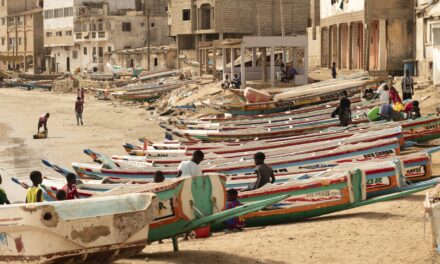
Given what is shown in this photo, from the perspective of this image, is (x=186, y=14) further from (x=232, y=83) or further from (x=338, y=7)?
(x=232, y=83)

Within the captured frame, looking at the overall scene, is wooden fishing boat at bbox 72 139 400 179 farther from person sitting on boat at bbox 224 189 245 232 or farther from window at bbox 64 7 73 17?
window at bbox 64 7 73 17

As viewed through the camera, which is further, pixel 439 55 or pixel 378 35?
pixel 378 35

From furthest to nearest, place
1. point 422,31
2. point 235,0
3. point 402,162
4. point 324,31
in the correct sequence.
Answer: point 235,0, point 324,31, point 422,31, point 402,162

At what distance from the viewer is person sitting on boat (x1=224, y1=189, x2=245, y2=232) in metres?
13.1

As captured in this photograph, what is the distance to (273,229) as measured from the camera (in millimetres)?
12742

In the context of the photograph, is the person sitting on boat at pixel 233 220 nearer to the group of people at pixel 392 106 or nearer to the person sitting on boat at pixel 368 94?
the group of people at pixel 392 106

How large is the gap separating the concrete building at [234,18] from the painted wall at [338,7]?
16442 millimetres

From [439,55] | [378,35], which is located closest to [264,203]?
[439,55]

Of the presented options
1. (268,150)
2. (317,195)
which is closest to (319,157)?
(268,150)

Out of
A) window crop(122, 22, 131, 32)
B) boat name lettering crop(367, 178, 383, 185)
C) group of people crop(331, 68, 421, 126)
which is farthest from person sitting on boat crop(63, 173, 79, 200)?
window crop(122, 22, 131, 32)

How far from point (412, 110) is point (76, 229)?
46.2 feet

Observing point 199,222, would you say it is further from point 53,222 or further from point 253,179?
point 253,179

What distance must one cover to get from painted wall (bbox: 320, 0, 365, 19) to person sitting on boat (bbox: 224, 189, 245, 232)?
77.7 ft

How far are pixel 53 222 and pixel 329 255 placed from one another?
3.40 m
